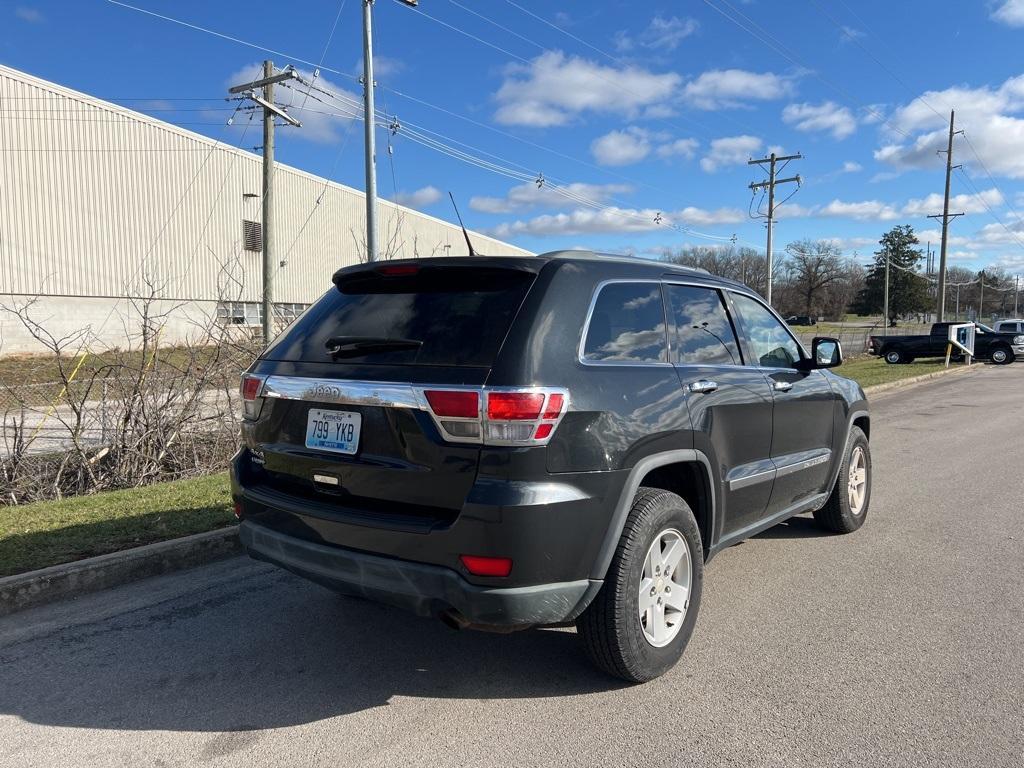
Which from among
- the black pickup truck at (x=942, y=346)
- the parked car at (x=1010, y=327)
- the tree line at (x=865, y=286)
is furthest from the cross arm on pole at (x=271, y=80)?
the tree line at (x=865, y=286)

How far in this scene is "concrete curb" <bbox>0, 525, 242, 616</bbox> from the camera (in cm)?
429

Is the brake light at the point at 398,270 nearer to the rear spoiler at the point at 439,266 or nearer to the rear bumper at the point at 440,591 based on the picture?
the rear spoiler at the point at 439,266

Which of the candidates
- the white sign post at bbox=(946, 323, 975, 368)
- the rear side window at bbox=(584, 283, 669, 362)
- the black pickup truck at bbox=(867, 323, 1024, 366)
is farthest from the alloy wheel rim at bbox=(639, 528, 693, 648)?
the black pickup truck at bbox=(867, 323, 1024, 366)

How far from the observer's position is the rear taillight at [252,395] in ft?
11.8

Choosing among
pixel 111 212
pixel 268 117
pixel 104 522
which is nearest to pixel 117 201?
pixel 111 212

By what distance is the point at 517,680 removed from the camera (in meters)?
3.44

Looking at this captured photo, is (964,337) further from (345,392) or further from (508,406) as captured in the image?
(345,392)

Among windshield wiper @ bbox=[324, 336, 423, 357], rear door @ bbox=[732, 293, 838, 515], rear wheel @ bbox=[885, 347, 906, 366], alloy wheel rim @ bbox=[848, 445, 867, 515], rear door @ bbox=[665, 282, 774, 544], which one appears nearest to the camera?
windshield wiper @ bbox=[324, 336, 423, 357]

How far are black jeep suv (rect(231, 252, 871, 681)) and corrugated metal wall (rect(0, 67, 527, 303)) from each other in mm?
20164

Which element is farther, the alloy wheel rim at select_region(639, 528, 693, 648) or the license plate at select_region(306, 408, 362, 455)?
the alloy wheel rim at select_region(639, 528, 693, 648)

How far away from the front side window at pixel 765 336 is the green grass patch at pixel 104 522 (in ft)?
12.8

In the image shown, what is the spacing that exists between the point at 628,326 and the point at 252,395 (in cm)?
185

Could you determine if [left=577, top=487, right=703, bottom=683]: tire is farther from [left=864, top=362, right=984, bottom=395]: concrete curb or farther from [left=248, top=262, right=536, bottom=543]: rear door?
[left=864, top=362, right=984, bottom=395]: concrete curb

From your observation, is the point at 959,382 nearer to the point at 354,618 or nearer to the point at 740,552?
the point at 740,552
